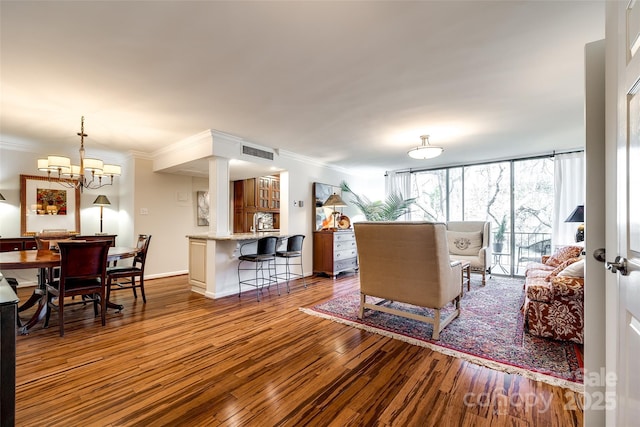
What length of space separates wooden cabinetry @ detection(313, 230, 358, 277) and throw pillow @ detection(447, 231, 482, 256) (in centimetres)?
187

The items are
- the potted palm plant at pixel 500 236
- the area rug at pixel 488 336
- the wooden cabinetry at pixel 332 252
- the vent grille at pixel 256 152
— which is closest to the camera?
the area rug at pixel 488 336

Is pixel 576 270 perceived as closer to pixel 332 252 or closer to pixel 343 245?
pixel 332 252

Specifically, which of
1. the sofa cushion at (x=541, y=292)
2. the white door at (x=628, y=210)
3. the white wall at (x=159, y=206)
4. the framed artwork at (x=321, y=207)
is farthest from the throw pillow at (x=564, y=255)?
the white wall at (x=159, y=206)

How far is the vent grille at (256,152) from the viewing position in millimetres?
4350

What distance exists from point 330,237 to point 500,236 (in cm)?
348

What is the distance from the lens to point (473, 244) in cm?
510

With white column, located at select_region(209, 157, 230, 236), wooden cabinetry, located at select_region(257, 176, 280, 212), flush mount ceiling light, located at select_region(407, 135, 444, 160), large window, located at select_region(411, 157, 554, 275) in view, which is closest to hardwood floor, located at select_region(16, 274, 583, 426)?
white column, located at select_region(209, 157, 230, 236)

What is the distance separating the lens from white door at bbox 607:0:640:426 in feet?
2.85

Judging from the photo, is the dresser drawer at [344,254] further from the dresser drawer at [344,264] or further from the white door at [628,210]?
the white door at [628,210]

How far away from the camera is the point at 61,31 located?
71.9 inches

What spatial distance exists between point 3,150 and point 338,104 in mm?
5344

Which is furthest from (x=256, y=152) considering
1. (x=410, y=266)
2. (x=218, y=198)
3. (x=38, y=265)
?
(x=410, y=266)

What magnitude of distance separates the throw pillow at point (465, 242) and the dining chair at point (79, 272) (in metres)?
5.33

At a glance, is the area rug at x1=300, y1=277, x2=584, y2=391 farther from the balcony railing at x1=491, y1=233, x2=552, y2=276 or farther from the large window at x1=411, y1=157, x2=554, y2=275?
the large window at x1=411, y1=157, x2=554, y2=275
